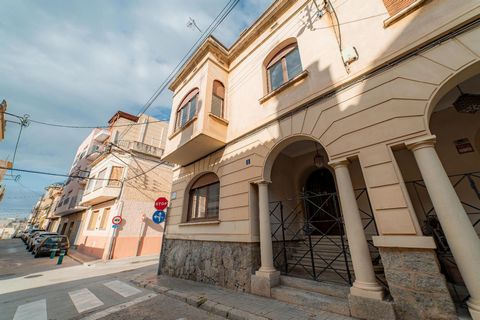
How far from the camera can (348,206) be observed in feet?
11.8

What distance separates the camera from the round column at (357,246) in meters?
3.08

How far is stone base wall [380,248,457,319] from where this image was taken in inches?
99.2

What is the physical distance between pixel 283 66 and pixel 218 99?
106 inches

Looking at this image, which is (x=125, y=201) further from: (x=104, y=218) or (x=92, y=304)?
(x=92, y=304)

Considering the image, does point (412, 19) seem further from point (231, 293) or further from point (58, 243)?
point (58, 243)

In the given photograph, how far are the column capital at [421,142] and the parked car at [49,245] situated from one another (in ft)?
72.3

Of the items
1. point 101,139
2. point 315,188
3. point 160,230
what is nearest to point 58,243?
point 160,230

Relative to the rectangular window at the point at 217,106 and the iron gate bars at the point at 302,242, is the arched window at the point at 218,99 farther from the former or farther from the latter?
the iron gate bars at the point at 302,242

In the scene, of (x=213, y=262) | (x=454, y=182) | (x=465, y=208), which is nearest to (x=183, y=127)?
(x=213, y=262)

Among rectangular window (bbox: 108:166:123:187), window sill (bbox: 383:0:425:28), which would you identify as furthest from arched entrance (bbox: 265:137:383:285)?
rectangular window (bbox: 108:166:123:187)

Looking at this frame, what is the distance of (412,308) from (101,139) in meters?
29.9

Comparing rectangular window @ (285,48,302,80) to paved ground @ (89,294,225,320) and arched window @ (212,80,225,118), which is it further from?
paved ground @ (89,294,225,320)

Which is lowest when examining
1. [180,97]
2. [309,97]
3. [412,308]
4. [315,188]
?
[412,308]

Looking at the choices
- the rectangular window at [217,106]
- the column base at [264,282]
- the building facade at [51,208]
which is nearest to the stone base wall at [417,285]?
→ the column base at [264,282]
